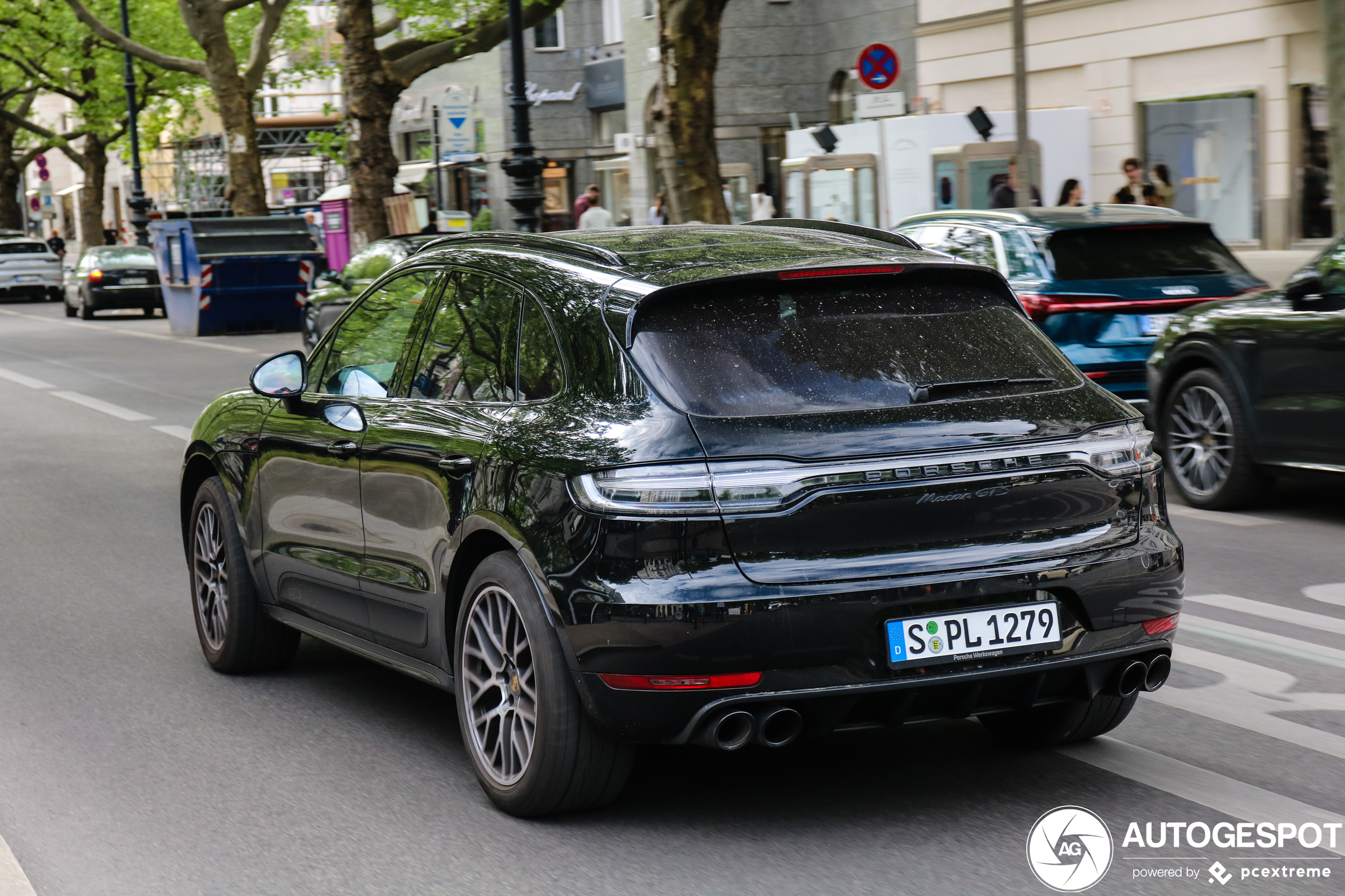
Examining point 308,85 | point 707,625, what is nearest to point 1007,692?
point 707,625

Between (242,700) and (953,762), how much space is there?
2441 millimetres

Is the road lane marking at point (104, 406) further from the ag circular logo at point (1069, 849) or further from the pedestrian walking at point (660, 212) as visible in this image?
the pedestrian walking at point (660, 212)

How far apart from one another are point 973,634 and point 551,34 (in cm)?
4540

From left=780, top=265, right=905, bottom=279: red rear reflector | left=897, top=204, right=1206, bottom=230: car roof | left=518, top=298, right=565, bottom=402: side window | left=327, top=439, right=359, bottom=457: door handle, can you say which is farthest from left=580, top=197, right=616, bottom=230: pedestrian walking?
left=780, top=265, right=905, bottom=279: red rear reflector

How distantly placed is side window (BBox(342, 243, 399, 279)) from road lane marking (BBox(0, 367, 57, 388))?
3.63 metres

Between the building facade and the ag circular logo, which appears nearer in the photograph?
the ag circular logo

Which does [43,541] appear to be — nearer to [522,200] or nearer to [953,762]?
[953,762]

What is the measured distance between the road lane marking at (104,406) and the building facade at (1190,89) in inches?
519

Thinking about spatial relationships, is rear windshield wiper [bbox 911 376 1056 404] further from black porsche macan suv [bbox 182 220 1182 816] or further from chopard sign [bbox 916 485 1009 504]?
chopard sign [bbox 916 485 1009 504]

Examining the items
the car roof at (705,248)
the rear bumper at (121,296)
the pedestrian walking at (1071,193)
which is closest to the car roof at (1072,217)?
the car roof at (705,248)

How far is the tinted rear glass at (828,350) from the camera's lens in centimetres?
450

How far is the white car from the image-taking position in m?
46.3

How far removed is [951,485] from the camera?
440 cm

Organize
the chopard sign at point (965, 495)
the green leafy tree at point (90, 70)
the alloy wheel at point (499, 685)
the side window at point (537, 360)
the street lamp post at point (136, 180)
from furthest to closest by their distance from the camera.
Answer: the green leafy tree at point (90, 70) → the street lamp post at point (136, 180) → the side window at point (537, 360) → the alloy wheel at point (499, 685) → the chopard sign at point (965, 495)
